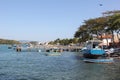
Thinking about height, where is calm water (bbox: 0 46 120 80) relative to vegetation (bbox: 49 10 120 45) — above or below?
below

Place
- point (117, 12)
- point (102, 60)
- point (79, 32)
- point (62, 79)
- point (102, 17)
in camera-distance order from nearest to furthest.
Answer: point (62, 79) → point (102, 60) → point (117, 12) → point (102, 17) → point (79, 32)

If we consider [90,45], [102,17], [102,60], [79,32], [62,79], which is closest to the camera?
[62,79]

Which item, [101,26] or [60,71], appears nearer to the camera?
[60,71]

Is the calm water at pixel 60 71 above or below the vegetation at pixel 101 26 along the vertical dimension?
below

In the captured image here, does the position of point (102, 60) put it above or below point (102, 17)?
below

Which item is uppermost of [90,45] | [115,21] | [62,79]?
[115,21]

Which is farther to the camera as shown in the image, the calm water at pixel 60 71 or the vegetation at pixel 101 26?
the vegetation at pixel 101 26

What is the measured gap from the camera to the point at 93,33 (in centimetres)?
14462

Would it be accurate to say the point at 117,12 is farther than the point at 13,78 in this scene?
Yes

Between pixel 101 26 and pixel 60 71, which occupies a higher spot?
pixel 101 26

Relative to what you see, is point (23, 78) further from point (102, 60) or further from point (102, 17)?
point (102, 17)

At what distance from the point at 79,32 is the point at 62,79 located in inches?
4469

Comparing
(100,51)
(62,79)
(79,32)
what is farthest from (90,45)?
(79,32)

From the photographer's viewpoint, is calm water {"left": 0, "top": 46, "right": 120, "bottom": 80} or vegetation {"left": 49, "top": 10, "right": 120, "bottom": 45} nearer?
calm water {"left": 0, "top": 46, "right": 120, "bottom": 80}
